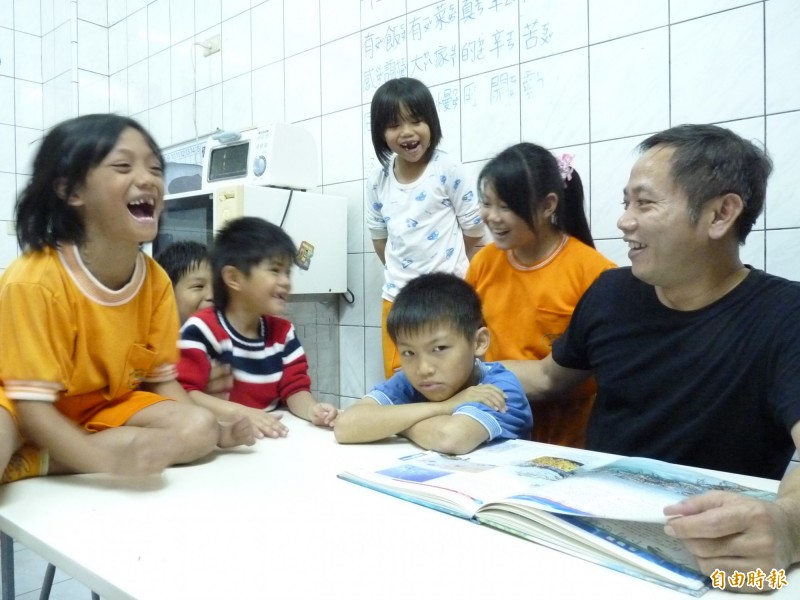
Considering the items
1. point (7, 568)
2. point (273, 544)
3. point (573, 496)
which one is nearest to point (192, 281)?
point (7, 568)

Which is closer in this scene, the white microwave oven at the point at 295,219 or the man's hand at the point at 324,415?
the man's hand at the point at 324,415

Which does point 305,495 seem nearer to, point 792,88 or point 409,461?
point 409,461

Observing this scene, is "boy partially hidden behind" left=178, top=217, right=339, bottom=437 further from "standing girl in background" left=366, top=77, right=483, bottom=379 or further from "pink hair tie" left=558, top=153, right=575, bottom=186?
"pink hair tie" left=558, top=153, right=575, bottom=186

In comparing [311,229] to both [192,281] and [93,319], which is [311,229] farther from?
[93,319]

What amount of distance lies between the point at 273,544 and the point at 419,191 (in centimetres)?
146

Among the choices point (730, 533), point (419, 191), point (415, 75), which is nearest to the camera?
point (730, 533)

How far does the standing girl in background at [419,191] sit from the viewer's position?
1.86 metres

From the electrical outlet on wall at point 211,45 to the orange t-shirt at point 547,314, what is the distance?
2166mm

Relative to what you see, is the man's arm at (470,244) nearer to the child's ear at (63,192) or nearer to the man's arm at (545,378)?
the man's arm at (545,378)

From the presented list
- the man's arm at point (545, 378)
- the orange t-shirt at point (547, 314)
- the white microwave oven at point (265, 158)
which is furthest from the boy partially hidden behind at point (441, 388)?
the white microwave oven at point (265, 158)

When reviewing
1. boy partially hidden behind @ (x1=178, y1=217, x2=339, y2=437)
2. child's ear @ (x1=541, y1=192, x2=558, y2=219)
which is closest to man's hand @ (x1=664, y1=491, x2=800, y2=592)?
boy partially hidden behind @ (x1=178, y1=217, x2=339, y2=437)

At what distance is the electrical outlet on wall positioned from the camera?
2.95 meters

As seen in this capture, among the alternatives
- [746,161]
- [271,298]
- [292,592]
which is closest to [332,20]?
[271,298]

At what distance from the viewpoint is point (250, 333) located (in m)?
1.46
